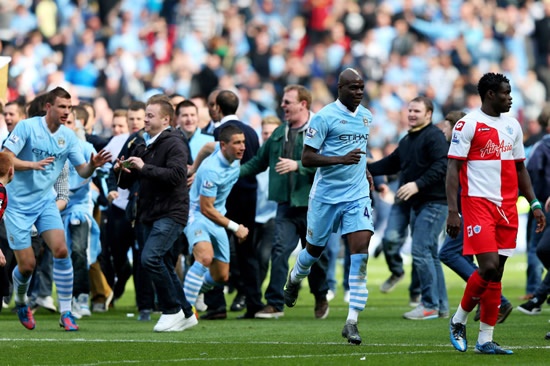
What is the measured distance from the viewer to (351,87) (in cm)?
921

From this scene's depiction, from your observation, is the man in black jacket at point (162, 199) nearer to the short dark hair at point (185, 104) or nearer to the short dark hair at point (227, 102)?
the short dark hair at point (227, 102)

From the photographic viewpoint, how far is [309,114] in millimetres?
12359

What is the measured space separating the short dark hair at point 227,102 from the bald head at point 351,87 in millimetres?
3690

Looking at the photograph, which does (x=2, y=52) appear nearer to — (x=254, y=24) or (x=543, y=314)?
(x=254, y=24)

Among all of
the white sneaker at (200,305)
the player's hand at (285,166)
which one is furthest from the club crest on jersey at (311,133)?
the white sneaker at (200,305)

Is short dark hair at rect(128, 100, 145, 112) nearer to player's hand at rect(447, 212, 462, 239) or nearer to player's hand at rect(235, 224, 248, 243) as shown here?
player's hand at rect(235, 224, 248, 243)

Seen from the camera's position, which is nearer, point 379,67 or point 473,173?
point 473,173

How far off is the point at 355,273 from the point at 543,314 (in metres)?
4.35

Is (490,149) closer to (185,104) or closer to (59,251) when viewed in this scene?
(59,251)

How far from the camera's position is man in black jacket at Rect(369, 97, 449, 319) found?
39.7 feet

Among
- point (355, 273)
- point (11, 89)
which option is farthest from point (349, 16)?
point (355, 273)

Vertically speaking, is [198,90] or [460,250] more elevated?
[198,90]

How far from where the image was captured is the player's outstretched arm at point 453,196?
831 cm

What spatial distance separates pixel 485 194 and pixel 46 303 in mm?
6631
